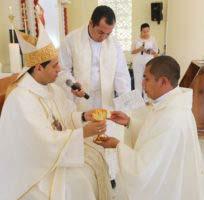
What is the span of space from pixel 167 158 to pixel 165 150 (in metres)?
0.05

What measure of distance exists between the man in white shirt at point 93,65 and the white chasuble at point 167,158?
110 centimetres

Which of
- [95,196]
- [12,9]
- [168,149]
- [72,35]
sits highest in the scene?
[12,9]

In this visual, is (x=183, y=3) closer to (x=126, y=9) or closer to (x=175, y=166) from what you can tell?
(x=126, y=9)

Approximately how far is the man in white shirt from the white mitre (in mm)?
915

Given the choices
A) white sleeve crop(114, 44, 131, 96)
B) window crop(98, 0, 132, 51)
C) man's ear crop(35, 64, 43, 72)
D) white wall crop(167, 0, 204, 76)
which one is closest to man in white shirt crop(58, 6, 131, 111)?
white sleeve crop(114, 44, 131, 96)

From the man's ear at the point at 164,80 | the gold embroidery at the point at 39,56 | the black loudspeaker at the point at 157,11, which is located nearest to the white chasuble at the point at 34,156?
the gold embroidery at the point at 39,56

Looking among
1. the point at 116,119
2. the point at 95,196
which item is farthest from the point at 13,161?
the point at 116,119

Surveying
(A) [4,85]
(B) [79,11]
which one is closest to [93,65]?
(A) [4,85]

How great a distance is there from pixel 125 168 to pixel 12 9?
2.21 meters

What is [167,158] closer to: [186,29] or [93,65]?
[93,65]

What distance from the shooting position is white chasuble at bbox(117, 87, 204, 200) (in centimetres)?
157

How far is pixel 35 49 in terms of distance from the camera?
1.70m

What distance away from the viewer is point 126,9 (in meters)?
7.41

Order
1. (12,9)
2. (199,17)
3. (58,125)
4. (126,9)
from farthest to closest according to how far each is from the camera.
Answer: (126,9) < (199,17) < (12,9) < (58,125)
